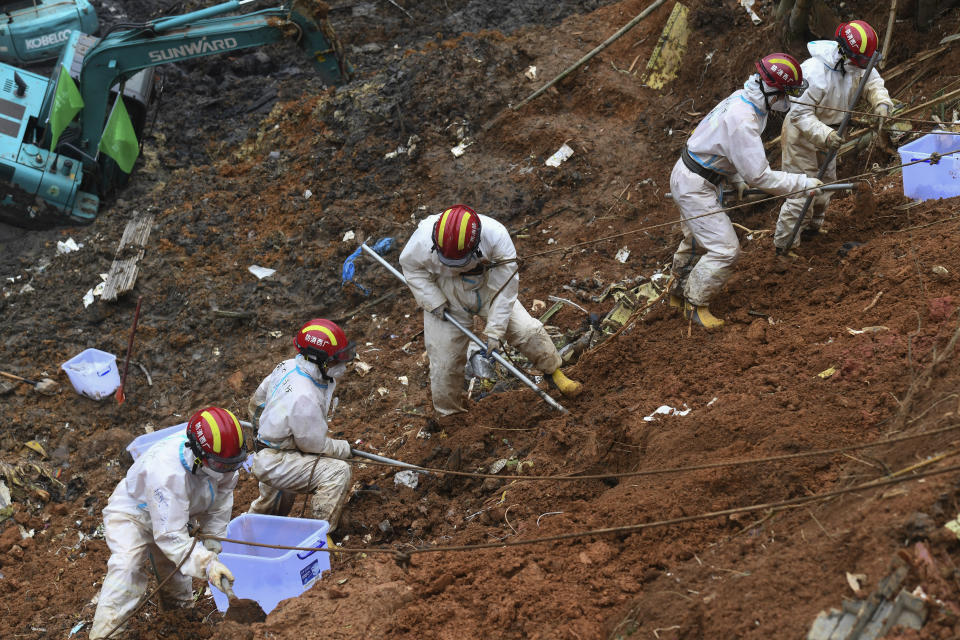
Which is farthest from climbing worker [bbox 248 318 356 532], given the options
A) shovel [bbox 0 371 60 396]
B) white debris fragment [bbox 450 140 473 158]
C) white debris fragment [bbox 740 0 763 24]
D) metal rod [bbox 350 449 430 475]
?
white debris fragment [bbox 740 0 763 24]

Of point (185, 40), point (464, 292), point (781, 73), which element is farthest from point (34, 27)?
point (781, 73)

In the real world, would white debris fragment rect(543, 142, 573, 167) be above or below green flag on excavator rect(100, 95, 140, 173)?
above

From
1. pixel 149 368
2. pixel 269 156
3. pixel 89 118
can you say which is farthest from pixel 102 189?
pixel 149 368

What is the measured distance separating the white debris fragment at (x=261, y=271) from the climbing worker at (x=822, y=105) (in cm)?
596

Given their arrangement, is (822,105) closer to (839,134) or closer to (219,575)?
(839,134)

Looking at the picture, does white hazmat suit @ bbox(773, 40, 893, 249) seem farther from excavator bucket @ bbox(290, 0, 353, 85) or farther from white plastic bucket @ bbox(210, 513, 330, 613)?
excavator bucket @ bbox(290, 0, 353, 85)

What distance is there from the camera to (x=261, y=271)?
10.1 metres

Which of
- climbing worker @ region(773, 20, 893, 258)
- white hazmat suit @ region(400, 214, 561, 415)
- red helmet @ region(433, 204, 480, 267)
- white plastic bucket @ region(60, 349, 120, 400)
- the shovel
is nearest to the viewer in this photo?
red helmet @ region(433, 204, 480, 267)

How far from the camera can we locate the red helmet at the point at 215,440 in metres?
4.99

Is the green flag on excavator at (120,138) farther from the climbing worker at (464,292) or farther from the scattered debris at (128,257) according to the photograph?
the climbing worker at (464,292)

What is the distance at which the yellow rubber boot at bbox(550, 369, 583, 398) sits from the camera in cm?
666

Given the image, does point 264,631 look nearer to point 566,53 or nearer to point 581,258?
point 581,258

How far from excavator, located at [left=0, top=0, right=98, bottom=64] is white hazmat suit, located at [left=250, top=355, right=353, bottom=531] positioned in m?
9.96

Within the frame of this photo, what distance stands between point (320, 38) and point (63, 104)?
341 centimetres
